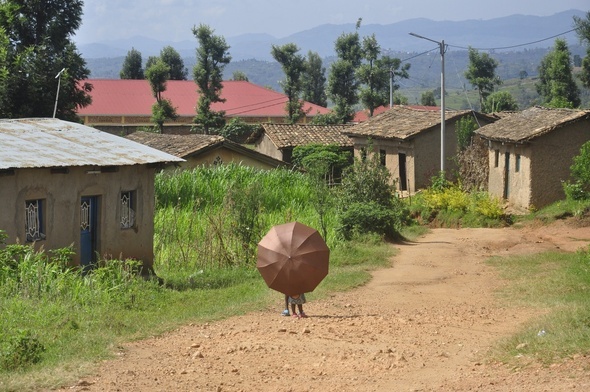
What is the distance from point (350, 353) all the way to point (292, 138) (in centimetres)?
3415

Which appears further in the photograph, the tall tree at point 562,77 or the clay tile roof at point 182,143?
the tall tree at point 562,77

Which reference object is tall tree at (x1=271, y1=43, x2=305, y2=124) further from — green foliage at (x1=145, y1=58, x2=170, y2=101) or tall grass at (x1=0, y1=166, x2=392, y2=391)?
tall grass at (x1=0, y1=166, x2=392, y2=391)

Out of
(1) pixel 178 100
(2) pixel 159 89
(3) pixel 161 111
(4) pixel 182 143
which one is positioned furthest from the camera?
(1) pixel 178 100

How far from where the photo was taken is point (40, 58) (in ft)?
130

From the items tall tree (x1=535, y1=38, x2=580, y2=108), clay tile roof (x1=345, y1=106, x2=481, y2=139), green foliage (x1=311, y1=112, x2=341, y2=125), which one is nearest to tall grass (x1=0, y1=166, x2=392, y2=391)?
clay tile roof (x1=345, y1=106, x2=481, y2=139)

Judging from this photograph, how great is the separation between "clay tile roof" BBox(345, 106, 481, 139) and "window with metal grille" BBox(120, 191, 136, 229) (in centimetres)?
2052

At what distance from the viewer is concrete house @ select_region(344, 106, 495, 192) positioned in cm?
4003

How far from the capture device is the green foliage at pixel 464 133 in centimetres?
3997

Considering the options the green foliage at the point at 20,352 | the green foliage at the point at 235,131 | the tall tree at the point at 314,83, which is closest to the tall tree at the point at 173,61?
the tall tree at the point at 314,83

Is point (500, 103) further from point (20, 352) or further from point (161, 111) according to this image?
point (20, 352)

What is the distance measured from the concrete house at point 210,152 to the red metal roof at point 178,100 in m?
37.1

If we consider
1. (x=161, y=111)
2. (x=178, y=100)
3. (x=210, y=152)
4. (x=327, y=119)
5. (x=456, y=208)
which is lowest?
(x=456, y=208)

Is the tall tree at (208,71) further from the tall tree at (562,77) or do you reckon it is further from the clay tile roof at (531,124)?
the clay tile roof at (531,124)

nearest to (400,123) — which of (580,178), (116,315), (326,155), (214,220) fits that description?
(326,155)
